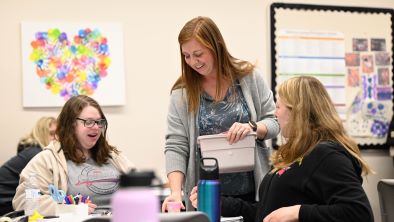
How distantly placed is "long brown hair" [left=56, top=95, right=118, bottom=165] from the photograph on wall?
100 centimetres

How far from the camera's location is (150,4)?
3652 mm

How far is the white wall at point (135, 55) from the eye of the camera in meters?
3.42

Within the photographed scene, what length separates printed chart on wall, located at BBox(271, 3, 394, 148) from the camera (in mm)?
3848

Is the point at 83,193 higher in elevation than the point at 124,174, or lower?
lower

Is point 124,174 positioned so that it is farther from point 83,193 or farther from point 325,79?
point 325,79

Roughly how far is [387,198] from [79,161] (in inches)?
56.0

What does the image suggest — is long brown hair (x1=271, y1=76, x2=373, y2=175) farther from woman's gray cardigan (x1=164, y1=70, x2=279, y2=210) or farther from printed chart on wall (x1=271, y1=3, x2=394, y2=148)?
printed chart on wall (x1=271, y1=3, x2=394, y2=148)

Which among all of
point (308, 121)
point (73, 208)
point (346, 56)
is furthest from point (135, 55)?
point (308, 121)

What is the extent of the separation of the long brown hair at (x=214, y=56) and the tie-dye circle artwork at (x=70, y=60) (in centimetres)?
154

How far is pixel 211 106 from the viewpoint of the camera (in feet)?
6.66

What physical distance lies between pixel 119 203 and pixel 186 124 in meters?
1.30

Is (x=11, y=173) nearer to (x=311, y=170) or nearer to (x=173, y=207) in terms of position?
(x=173, y=207)

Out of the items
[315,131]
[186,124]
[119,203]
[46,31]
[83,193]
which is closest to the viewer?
[119,203]

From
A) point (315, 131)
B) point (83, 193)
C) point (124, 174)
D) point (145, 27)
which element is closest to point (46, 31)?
point (145, 27)
